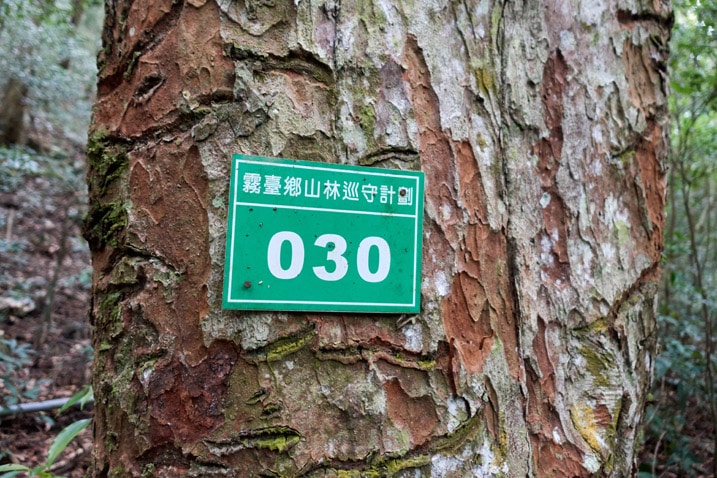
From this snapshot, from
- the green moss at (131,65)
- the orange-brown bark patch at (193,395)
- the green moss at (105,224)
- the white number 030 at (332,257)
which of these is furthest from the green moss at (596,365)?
the green moss at (131,65)

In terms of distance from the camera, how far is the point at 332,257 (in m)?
0.91

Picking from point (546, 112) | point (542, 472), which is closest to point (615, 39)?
point (546, 112)

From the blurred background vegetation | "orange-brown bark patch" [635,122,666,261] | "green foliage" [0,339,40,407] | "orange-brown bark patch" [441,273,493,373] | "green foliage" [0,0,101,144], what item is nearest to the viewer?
"orange-brown bark patch" [441,273,493,373]

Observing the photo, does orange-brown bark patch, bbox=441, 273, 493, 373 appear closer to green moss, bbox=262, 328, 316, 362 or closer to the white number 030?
the white number 030

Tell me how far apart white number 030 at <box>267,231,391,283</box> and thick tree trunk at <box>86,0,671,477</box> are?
0.26 feet

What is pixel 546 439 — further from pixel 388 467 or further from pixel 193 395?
pixel 193 395

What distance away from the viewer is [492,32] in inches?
41.2

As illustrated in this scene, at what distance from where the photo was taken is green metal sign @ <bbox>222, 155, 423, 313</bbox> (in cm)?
89

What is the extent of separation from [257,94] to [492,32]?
20.6 inches

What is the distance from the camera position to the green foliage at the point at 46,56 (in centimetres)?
459

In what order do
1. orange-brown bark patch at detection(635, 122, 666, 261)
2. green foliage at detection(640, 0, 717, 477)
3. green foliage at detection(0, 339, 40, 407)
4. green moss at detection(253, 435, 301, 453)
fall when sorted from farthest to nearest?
1. green foliage at detection(640, 0, 717, 477)
2. green foliage at detection(0, 339, 40, 407)
3. orange-brown bark patch at detection(635, 122, 666, 261)
4. green moss at detection(253, 435, 301, 453)

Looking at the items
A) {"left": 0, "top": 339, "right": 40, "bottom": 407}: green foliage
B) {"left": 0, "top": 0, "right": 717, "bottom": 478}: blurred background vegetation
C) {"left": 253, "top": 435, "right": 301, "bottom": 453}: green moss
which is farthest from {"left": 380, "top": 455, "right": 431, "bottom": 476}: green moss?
{"left": 0, "top": 339, "right": 40, "bottom": 407}: green foliage

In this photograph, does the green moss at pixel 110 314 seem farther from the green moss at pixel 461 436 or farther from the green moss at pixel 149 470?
the green moss at pixel 461 436

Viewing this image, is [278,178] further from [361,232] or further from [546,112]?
[546,112]
